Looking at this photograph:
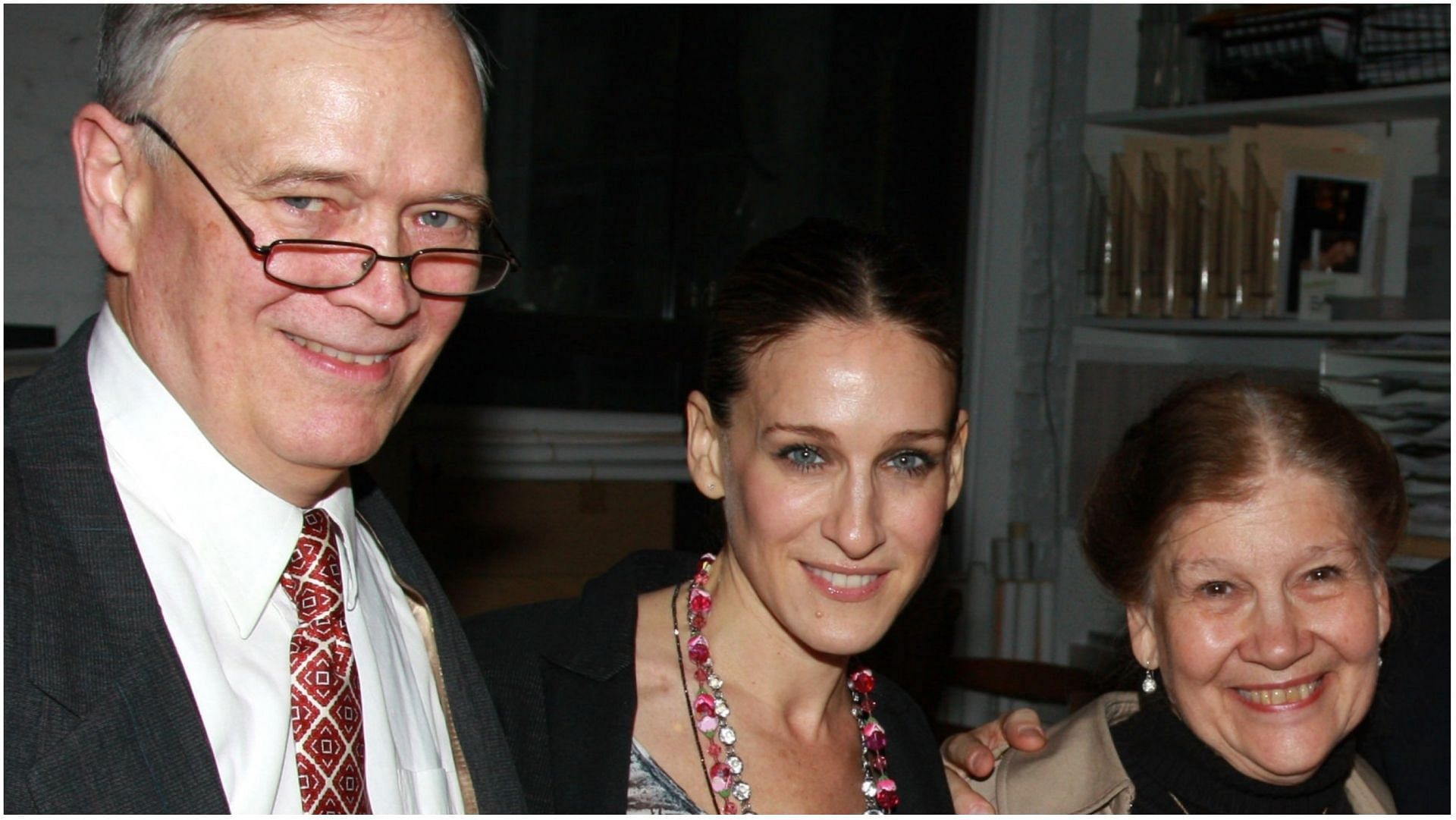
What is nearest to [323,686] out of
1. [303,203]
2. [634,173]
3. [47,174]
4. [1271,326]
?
[303,203]

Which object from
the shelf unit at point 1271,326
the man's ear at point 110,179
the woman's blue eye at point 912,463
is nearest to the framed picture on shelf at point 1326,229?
the shelf unit at point 1271,326

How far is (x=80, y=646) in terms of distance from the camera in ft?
3.60

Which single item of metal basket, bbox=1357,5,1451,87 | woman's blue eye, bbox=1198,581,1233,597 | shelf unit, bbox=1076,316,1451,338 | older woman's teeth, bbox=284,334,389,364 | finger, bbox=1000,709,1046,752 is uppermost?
metal basket, bbox=1357,5,1451,87

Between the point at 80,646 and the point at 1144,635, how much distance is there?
134 centimetres

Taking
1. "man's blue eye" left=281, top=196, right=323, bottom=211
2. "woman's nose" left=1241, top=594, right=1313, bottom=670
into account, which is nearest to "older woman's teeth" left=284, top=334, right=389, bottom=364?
"man's blue eye" left=281, top=196, right=323, bottom=211

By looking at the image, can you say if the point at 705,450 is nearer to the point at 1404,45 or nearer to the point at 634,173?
the point at 634,173

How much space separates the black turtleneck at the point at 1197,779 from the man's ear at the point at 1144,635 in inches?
2.6

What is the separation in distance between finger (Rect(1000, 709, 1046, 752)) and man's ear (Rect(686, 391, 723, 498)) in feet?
1.91

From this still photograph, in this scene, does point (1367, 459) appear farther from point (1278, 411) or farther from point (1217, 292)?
point (1217, 292)

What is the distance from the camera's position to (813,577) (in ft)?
5.31

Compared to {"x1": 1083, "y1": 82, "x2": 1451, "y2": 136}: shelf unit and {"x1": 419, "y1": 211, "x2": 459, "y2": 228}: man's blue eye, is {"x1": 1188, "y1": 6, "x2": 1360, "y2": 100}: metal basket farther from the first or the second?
{"x1": 419, "y1": 211, "x2": 459, "y2": 228}: man's blue eye

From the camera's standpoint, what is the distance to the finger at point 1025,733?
1926 mm

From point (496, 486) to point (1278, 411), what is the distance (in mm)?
1845

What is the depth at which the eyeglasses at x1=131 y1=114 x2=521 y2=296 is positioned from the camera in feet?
3.85
